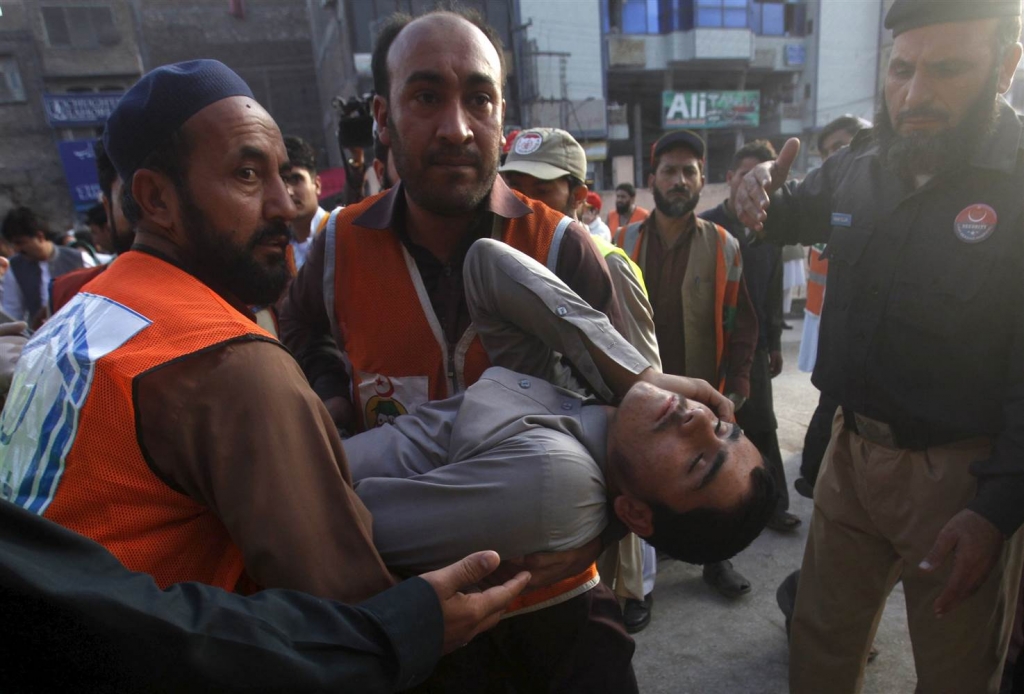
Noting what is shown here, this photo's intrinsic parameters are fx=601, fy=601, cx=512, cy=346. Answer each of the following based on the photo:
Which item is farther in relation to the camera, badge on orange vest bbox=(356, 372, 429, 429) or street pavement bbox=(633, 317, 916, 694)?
street pavement bbox=(633, 317, 916, 694)

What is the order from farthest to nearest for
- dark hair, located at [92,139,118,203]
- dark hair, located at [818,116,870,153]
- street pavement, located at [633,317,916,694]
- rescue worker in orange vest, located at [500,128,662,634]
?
dark hair, located at [818,116,870,153], rescue worker in orange vest, located at [500,128,662,634], street pavement, located at [633,317,916,694], dark hair, located at [92,139,118,203]

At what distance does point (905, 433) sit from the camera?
1918 mm

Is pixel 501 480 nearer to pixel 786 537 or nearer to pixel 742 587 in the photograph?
pixel 742 587

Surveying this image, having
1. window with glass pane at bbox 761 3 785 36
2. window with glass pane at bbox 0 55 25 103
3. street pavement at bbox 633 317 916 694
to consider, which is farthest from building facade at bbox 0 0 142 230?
window with glass pane at bbox 761 3 785 36

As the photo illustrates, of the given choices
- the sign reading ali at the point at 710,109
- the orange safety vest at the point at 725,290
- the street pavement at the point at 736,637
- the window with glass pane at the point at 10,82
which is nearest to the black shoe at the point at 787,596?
the street pavement at the point at 736,637

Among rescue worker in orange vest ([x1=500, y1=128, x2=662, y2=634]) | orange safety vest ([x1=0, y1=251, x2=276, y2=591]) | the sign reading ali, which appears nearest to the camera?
orange safety vest ([x1=0, y1=251, x2=276, y2=591])

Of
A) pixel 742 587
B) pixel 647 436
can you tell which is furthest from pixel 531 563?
pixel 742 587

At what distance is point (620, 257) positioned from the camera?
217 centimetres

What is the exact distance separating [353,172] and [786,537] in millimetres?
3901

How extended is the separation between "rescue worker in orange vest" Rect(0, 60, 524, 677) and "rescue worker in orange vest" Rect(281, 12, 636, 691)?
65 centimetres

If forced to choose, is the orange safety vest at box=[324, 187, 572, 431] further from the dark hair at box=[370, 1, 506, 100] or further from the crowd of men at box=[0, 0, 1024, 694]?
the dark hair at box=[370, 1, 506, 100]

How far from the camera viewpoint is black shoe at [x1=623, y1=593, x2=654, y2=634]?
2.97 metres

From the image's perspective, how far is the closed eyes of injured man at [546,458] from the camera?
1.26m

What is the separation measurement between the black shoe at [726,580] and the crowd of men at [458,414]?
837 mm
